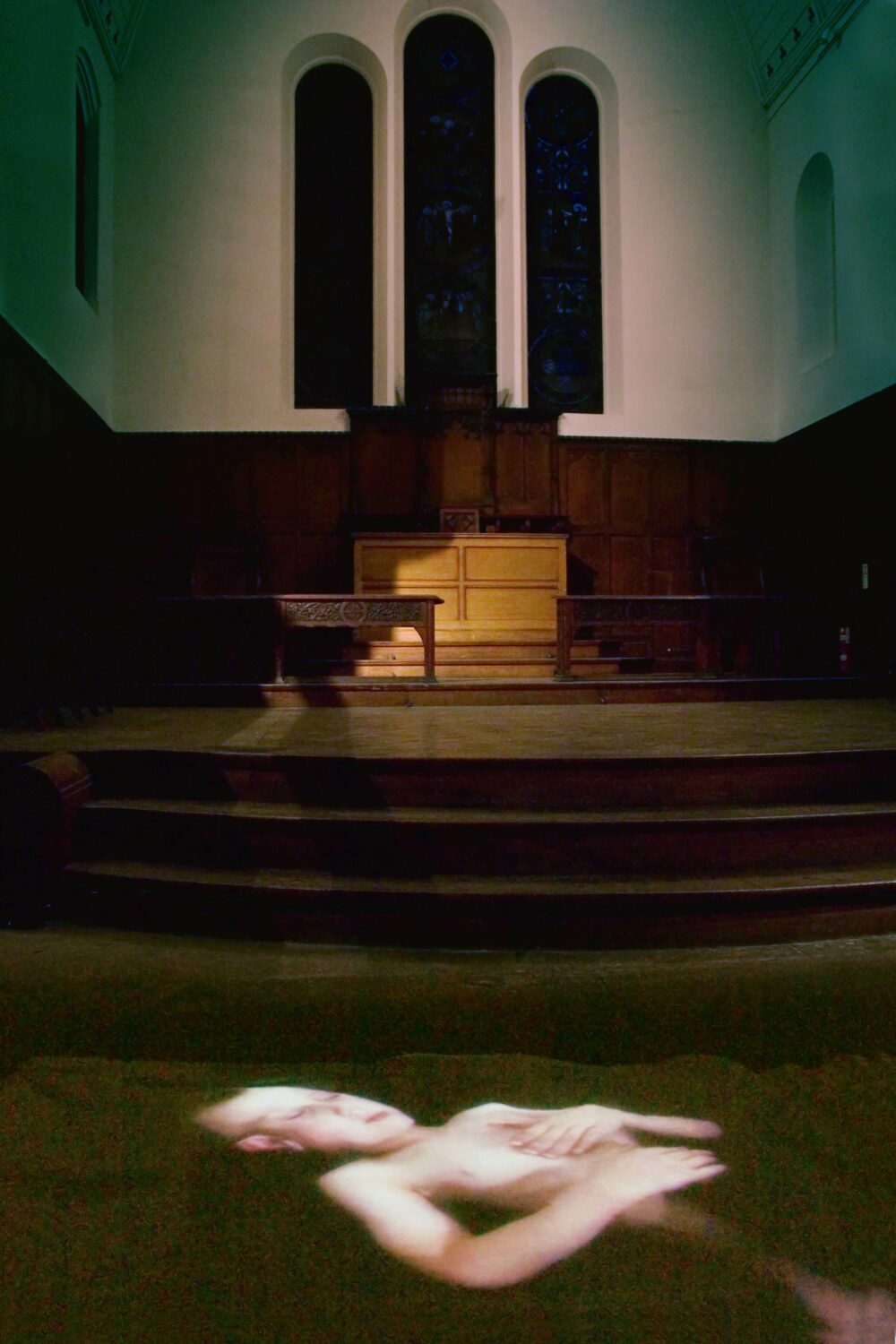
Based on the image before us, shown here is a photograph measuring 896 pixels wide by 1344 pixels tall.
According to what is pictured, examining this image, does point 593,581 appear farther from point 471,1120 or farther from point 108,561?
point 471,1120

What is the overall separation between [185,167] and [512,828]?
879cm

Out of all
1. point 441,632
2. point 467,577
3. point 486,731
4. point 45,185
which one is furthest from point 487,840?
point 45,185

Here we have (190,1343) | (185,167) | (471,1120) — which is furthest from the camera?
(185,167)

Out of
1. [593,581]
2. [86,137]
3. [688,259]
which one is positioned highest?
[86,137]

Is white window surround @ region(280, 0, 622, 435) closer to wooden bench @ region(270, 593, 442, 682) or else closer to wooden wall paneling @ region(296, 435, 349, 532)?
wooden wall paneling @ region(296, 435, 349, 532)

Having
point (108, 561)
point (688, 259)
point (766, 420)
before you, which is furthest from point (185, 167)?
point (766, 420)

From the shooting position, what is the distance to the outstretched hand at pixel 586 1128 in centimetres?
119

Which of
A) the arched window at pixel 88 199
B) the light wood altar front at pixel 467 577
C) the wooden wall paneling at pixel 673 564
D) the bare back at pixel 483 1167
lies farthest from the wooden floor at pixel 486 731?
the arched window at pixel 88 199

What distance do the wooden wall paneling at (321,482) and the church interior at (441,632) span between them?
0.11 feet

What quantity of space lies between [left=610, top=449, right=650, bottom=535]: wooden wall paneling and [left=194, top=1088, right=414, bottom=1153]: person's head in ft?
26.8

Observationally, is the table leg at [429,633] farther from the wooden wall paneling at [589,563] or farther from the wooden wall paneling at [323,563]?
the wooden wall paneling at [589,563]

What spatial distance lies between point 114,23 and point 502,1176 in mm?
10047

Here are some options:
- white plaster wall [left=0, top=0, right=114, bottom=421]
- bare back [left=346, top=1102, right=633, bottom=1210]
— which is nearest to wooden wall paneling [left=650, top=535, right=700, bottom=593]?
white plaster wall [left=0, top=0, right=114, bottom=421]

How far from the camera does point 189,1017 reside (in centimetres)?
166
